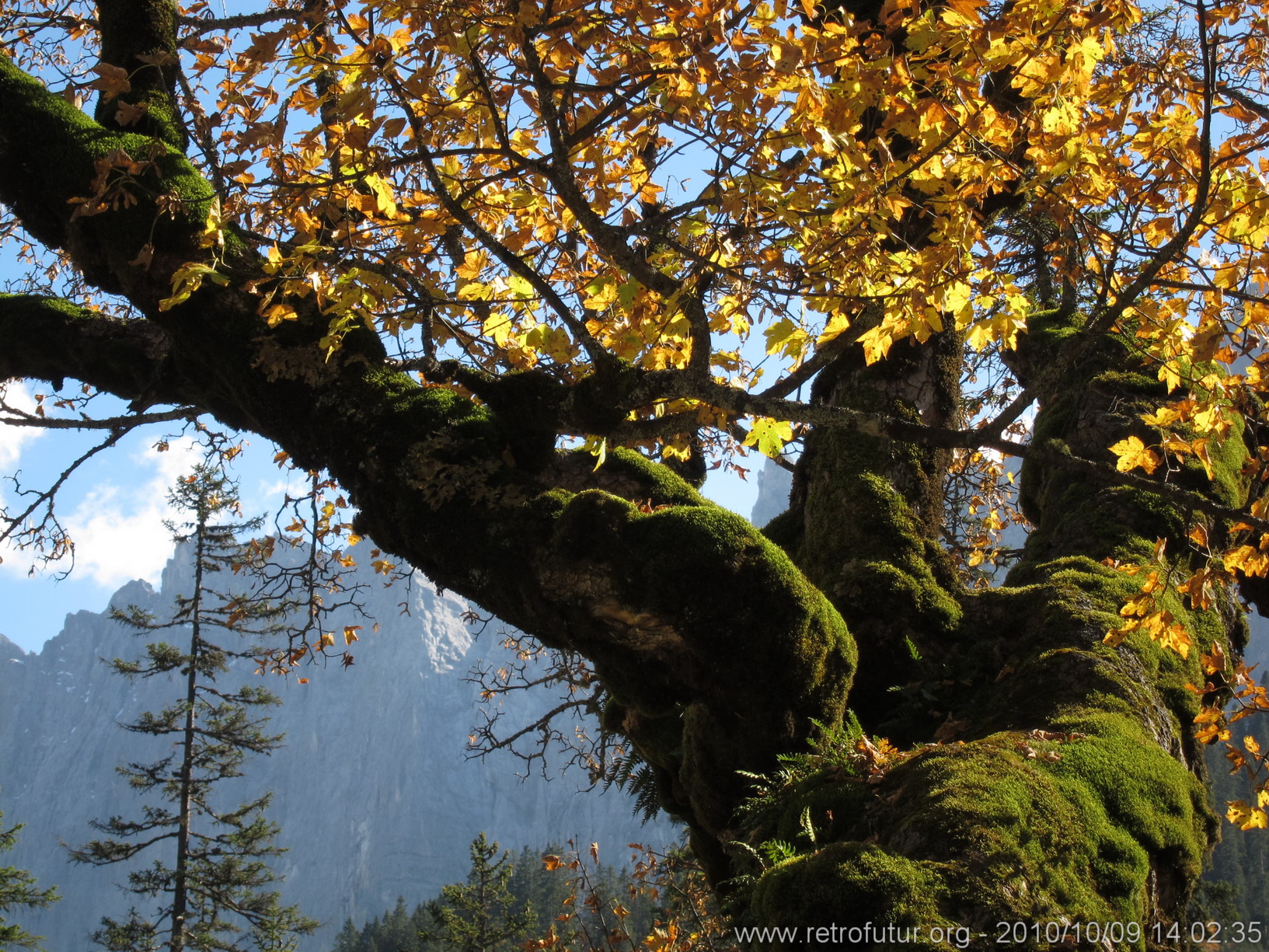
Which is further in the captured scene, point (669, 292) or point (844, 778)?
point (669, 292)

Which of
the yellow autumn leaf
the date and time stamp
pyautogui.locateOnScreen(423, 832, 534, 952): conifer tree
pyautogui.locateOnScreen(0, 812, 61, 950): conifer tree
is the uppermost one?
the yellow autumn leaf

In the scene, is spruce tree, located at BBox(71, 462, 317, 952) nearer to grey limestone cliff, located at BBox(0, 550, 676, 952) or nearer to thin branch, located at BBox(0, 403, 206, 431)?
thin branch, located at BBox(0, 403, 206, 431)

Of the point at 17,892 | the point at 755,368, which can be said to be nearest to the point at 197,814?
the point at 17,892

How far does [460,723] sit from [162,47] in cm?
13241

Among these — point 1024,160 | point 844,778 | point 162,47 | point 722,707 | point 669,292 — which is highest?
point 162,47

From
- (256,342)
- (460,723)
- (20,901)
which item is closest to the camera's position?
(256,342)

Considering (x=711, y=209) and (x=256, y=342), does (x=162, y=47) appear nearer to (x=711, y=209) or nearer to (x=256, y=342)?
(x=256, y=342)

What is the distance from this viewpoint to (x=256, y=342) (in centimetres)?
384

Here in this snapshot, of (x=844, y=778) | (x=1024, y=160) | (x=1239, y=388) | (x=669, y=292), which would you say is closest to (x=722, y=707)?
(x=844, y=778)

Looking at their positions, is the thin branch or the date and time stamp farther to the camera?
the thin branch

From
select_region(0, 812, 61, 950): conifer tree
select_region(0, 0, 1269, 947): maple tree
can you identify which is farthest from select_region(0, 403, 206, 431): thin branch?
select_region(0, 812, 61, 950): conifer tree

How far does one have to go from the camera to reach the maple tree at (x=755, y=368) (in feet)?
9.46

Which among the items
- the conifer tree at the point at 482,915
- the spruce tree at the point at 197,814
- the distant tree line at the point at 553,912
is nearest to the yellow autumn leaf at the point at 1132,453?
the distant tree line at the point at 553,912

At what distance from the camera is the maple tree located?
A: 2883 millimetres
